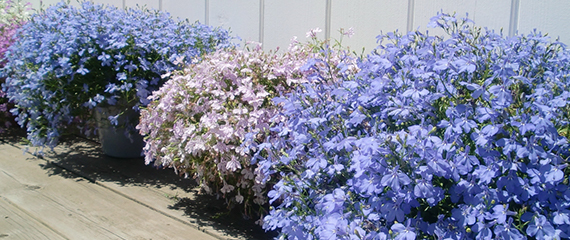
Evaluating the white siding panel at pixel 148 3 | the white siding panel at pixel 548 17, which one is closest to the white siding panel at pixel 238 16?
the white siding panel at pixel 148 3

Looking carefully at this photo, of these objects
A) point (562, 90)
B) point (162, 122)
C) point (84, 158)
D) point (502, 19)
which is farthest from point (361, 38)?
point (84, 158)

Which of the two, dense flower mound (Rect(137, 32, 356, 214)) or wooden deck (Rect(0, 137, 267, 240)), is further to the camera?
wooden deck (Rect(0, 137, 267, 240))

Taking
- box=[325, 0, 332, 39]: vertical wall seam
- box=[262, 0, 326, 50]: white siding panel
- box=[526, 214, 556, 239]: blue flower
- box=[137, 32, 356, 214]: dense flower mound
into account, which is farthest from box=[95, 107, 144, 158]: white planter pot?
box=[526, 214, 556, 239]: blue flower

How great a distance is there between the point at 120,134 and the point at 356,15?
2.01m

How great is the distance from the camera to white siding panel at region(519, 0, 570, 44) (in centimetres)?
226

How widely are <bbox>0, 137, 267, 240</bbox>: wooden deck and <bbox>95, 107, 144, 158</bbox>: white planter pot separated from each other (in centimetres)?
7

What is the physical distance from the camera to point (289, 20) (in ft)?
11.2

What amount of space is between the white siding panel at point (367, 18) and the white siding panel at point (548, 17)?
0.64 meters

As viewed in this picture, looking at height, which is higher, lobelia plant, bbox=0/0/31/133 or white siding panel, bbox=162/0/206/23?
white siding panel, bbox=162/0/206/23

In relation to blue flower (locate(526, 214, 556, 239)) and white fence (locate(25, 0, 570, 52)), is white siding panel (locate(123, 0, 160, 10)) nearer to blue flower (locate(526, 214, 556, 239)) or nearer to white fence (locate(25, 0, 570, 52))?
white fence (locate(25, 0, 570, 52))

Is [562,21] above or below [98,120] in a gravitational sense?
above

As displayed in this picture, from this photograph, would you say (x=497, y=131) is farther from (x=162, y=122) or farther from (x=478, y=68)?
(x=162, y=122)

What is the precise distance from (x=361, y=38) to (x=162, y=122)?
1.31m

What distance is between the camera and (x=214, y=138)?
2391 millimetres
